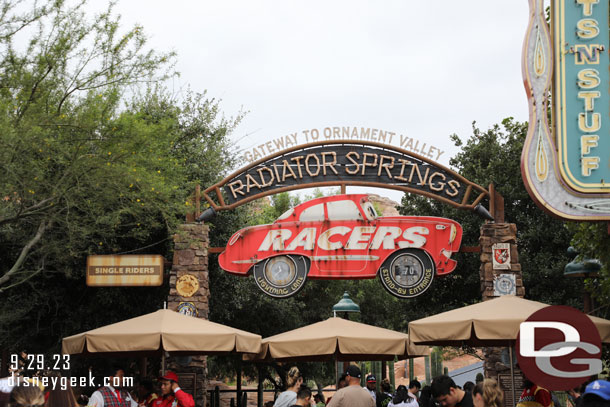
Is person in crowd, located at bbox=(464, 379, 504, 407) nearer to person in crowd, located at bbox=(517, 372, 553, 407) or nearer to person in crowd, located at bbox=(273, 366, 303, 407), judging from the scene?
person in crowd, located at bbox=(517, 372, 553, 407)

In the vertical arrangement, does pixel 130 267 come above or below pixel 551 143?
below

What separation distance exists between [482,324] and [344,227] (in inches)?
284

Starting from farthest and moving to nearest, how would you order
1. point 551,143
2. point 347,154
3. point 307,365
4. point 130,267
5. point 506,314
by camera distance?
point 307,365
point 347,154
point 130,267
point 551,143
point 506,314

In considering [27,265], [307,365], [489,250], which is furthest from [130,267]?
[307,365]

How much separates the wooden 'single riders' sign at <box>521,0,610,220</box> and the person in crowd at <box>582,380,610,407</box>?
7.18m

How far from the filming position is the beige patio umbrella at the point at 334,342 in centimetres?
1293

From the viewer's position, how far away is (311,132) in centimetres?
1844

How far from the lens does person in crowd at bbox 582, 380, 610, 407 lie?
15.5 ft

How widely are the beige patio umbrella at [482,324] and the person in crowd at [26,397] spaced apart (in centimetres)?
722

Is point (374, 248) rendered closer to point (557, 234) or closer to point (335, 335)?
point (335, 335)

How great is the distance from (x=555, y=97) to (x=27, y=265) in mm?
12289

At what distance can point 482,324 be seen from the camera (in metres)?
11.2

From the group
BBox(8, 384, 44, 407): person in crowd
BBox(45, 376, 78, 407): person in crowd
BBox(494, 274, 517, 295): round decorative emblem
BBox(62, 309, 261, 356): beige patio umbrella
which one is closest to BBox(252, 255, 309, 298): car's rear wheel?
BBox(494, 274, 517, 295): round decorative emblem

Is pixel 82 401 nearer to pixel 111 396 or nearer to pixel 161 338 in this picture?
pixel 161 338
